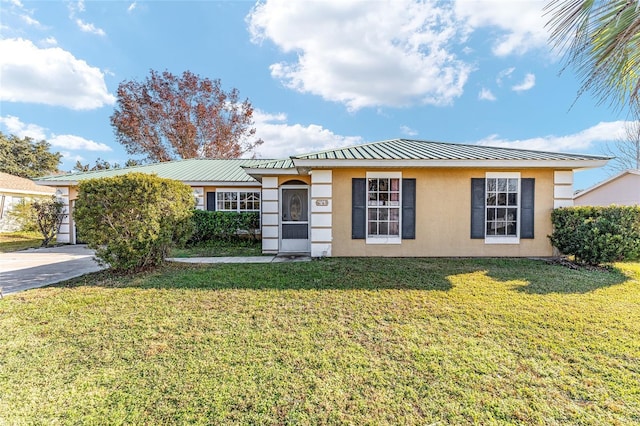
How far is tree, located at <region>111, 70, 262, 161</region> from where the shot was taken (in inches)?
954

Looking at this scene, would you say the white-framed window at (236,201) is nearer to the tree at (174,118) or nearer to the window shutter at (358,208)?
the window shutter at (358,208)

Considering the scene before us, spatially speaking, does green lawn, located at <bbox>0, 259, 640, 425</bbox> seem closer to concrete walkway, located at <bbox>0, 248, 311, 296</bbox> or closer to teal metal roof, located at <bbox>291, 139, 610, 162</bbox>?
concrete walkway, located at <bbox>0, 248, 311, 296</bbox>

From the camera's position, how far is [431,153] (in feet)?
29.0

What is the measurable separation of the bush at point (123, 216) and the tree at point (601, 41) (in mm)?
7965

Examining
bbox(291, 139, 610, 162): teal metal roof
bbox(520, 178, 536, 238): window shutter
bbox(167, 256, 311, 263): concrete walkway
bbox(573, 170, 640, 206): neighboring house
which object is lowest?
bbox(167, 256, 311, 263): concrete walkway

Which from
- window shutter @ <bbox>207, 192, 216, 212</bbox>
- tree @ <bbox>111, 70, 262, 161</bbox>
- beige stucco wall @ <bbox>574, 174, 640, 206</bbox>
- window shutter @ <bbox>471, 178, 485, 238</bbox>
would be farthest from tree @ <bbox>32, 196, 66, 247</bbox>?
beige stucco wall @ <bbox>574, 174, 640, 206</bbox>

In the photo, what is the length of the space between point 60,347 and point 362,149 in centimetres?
856

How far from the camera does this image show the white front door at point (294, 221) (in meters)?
10.2

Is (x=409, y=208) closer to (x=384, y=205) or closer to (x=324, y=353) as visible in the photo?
(x=384, y=205)

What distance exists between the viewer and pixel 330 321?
13.8ft

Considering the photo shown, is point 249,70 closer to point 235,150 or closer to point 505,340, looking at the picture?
point 235,150

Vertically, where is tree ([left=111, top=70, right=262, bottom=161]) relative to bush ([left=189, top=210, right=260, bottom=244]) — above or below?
above

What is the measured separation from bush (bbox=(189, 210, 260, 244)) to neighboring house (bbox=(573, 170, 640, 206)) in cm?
1898


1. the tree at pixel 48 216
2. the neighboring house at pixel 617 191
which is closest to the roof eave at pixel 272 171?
the tree at pixel 48 216
